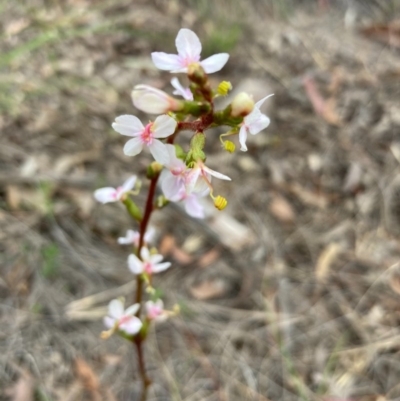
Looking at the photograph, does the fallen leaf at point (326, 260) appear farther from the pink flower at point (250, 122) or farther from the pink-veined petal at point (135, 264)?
the pink flower at point (250, 122)

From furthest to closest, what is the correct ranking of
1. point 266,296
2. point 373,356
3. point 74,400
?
point 266,296 < point 373,356 < point 74,400

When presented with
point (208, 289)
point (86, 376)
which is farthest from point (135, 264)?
point (208, 289)

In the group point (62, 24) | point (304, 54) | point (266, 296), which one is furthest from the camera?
point (304, 54)

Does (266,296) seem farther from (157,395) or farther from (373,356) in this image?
(157,395)

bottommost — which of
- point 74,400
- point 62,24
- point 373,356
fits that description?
point 373,356

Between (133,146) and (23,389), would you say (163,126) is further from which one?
(23,389)

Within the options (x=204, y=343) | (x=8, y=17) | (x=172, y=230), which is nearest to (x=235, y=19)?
(x=8, y=17)

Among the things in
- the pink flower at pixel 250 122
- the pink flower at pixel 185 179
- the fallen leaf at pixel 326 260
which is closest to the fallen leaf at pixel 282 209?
the fallen leaf at pixel 326 260
